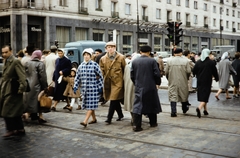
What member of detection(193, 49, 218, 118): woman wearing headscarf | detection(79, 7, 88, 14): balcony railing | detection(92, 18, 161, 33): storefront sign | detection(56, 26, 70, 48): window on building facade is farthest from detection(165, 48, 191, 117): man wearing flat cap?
detection(92, 18, 161, 33): storefront sign

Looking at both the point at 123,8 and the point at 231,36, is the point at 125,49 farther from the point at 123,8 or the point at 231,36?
the point at 231,36

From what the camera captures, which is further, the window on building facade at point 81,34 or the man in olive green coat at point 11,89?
the window on building facade at point 81,34

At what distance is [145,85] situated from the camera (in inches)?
285

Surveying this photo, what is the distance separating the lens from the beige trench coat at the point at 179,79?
8.98 m

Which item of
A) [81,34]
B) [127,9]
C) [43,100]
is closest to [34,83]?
[43,100]

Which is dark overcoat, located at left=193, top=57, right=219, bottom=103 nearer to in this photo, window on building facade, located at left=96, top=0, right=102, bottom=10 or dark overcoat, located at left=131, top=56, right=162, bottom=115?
dark overcoat, located at left=131, top=56, right=162, bottom=115

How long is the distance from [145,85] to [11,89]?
2.78m

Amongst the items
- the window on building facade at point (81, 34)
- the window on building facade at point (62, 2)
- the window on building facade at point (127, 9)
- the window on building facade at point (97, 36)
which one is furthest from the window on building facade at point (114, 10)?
the window on building facade at point (62, 2)

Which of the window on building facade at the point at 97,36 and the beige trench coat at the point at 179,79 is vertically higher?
the window on building facade at the point at 97,36

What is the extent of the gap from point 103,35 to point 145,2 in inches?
356

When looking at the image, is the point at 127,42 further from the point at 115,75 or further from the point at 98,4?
the point at 115,75

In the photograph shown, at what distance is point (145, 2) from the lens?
4569 cm

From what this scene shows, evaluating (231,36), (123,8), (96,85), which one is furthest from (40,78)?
(231,36)

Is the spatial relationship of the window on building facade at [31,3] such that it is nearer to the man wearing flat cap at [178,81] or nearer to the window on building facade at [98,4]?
the window on building facade at [98,4]
